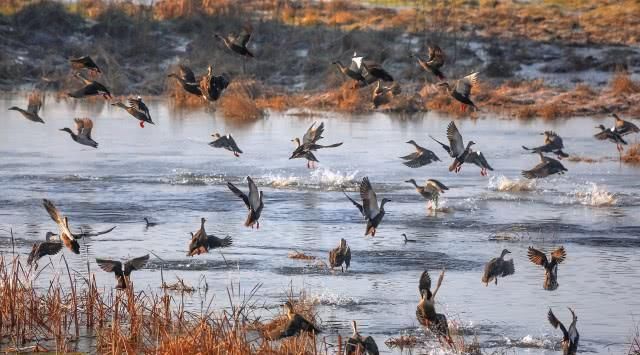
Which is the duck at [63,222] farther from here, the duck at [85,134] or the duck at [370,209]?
the duck at [85,134]

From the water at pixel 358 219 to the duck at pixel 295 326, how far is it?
1.43 m

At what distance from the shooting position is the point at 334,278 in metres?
13.7

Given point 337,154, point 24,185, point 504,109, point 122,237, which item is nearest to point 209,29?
point 504,109

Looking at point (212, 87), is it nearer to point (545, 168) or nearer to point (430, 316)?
point (430, 316)

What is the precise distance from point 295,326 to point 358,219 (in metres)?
8.41

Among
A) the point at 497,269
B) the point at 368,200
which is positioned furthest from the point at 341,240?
the point at 497,269

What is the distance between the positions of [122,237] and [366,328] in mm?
5294

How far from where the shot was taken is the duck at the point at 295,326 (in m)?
9.64

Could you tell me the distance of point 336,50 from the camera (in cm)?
4288

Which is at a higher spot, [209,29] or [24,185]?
[209,29]

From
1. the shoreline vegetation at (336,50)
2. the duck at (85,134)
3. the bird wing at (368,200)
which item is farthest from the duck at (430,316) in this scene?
the shoreline vegetation at (336,50)

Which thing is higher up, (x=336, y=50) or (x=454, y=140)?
(x=336, y=50)

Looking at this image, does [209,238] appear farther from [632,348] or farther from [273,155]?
[273,155]

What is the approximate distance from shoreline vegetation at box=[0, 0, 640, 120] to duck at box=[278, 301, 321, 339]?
23.1 m
